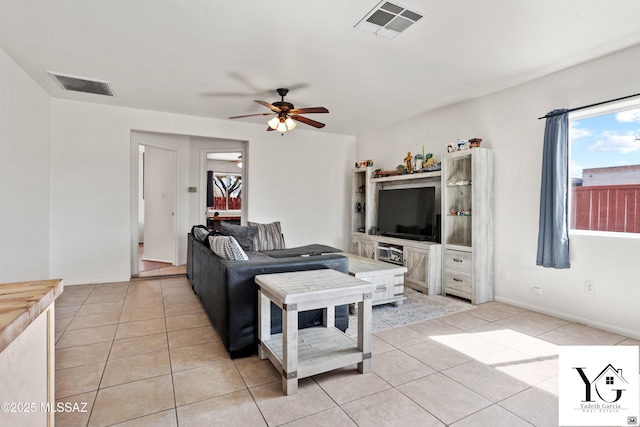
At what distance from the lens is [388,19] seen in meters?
2.40

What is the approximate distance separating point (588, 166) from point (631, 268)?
103 cm

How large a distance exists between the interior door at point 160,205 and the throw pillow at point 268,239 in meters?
2.07

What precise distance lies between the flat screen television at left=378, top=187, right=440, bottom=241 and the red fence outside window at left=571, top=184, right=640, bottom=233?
5.12ft

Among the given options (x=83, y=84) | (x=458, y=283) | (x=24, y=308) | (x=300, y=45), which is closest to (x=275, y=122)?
(x=300, y=45)

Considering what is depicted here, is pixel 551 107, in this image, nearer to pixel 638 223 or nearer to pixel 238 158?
pixel 638 223

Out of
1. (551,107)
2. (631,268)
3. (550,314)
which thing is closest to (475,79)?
(551,107)

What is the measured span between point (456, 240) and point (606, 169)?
1735 millimetres

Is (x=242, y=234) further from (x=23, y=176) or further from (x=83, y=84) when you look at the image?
(x=83, y=84)

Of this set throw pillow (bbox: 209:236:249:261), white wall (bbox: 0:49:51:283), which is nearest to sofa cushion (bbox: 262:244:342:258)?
throw pillow (bbox: 209:236:249:261)

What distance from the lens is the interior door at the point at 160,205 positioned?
19.3ft

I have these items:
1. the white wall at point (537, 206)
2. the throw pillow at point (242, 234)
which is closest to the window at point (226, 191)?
the throw pillow at point (242, 234)

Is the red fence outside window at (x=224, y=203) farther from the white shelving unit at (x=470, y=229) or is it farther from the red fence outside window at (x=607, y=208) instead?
the red fence outside window at (x=607, y=208)

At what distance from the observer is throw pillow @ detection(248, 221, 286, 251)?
4641 mm

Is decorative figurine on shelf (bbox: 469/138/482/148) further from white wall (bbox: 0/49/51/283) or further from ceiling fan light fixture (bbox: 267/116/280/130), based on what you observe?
white wall (bbox: 0/49/51/283)
